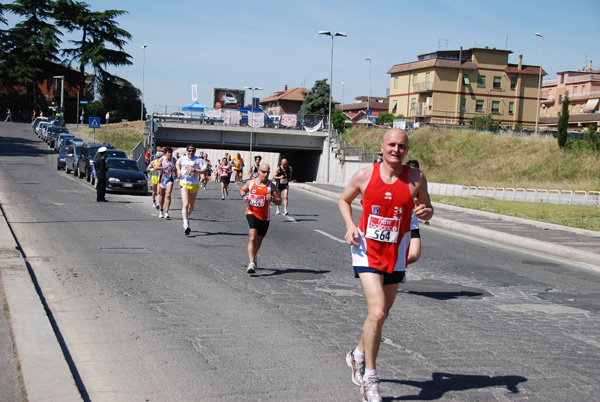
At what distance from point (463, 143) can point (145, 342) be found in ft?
158

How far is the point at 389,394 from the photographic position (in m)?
4.73

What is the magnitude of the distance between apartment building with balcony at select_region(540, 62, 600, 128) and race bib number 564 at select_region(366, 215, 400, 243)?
8121 cm

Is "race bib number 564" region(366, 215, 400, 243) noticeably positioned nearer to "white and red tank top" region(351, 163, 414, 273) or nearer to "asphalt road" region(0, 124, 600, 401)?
"white and red tank top" region(351, 163, 414, 273)

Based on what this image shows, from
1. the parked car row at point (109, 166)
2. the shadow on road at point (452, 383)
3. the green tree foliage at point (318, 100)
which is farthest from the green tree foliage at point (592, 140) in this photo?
the green tree foliage at point (318, 100)

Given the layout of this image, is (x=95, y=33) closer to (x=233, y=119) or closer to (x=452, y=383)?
(x=233, y=119)

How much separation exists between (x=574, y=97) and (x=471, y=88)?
22.6 meters

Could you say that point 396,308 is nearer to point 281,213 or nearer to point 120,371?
point 120,371

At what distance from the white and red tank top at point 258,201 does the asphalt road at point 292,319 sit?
88 cm

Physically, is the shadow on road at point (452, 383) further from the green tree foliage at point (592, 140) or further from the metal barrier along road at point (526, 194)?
the green tree foliage at point (592, 140)

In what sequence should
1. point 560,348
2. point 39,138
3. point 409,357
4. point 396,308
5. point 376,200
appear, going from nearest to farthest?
point 376,200, point 409,357, point 560,348, point 396,308, point 39,138

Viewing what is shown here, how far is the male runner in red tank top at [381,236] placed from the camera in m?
4.61

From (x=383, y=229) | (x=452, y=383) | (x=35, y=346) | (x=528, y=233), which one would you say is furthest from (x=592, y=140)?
(x=35, y=346)

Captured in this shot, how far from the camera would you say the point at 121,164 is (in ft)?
88.6

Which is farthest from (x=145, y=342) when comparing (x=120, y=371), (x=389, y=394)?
(x=389, y=394)
